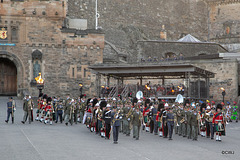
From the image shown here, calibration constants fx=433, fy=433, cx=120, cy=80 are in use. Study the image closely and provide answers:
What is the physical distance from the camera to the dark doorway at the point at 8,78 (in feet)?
133

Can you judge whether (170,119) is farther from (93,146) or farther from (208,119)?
(93,146)

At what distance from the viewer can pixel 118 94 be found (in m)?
34.8

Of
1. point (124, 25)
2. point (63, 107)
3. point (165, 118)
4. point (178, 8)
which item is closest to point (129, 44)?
point (124, 25)

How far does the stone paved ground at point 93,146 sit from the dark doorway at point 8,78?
2055 centimetres

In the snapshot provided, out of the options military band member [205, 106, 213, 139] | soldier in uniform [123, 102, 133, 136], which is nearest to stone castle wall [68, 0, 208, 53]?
soldier in uniform [123, 102, 133, 136]

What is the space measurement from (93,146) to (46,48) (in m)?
25.7

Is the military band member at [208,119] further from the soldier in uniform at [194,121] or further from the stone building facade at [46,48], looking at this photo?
the stone building facade at [46,48]

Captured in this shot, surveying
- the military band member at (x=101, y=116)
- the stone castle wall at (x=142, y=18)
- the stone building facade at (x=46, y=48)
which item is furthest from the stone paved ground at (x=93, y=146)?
the stone castle wall at (x=142, y=18)

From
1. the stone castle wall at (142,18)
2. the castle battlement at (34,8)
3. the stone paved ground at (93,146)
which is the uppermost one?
the stone castle wall at (142,18)

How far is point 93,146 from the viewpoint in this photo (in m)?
15.9

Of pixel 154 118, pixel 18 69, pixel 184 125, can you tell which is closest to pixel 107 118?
pixel 154 118

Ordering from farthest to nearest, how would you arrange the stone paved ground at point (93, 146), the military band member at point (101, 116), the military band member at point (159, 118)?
the military band member at point (159, 118) < the military band member at point (101, 116) < the stone paved ground at point (93, 146)

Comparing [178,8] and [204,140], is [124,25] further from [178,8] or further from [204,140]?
[204,140]

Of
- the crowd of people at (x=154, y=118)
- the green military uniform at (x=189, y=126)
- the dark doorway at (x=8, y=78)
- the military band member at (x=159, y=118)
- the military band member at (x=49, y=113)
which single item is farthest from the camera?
the dark doorway at (x=8, y=78)
